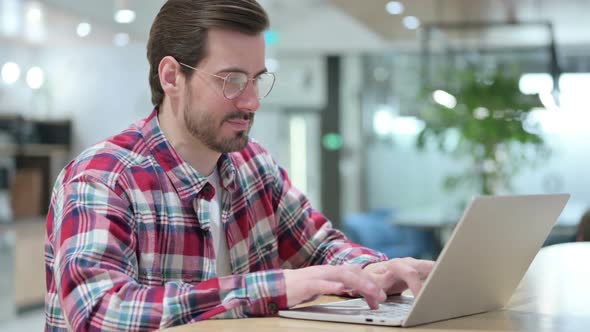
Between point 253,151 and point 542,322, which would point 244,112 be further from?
point 542,322

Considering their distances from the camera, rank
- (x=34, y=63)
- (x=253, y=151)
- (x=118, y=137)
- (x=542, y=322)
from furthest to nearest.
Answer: (x=34, y=63) < (x=253, y=151) < (x=118, y=137) < (x=542, y=322)

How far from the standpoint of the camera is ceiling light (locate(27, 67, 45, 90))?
9398 millimetres

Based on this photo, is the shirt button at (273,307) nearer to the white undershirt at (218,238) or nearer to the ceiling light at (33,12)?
the white undershirt at (218,238)

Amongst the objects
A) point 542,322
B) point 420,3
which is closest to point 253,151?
point 542,322

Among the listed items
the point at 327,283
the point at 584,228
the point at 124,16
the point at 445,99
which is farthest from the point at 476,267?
the point at 445,99

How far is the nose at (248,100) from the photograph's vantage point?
163cm

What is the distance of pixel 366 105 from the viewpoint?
11086 mm

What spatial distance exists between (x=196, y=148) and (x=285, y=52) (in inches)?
362

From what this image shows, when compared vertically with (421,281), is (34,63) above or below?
above

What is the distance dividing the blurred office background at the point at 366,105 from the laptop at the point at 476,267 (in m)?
4.83

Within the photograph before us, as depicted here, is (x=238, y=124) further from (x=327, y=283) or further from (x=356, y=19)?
(x=356, y=19)

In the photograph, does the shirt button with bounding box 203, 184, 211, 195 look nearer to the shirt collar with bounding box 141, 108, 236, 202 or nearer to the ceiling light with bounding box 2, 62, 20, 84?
the shirt collar with bounding box 141, 108, 236, 202

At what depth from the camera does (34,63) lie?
9.48m

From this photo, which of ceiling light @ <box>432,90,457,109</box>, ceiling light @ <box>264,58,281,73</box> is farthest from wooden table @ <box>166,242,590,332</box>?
ceiling light @ <box>264,58,281,73</box>
